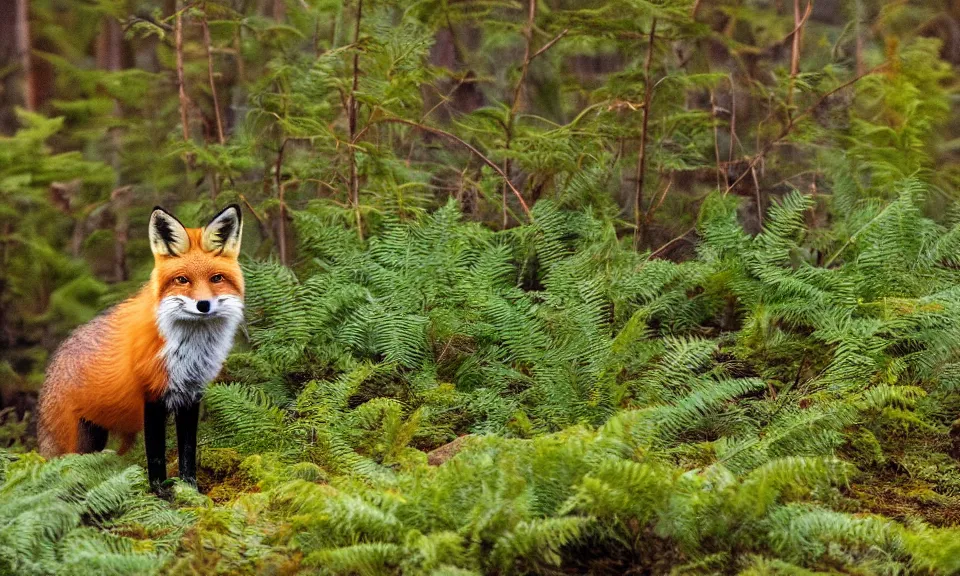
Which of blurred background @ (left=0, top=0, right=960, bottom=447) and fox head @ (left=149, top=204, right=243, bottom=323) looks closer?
fox head @ (left=149, top=204, right=243, bottom=323)

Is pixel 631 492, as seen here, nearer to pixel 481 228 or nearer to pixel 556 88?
pixel 481 228

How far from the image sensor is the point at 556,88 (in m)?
8.91

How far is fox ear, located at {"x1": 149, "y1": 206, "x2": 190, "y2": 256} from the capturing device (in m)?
4.88

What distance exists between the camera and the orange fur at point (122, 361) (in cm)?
490

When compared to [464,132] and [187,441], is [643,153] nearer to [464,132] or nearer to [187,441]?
[464,132]

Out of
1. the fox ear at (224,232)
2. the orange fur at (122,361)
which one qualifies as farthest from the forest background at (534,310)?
the fox ear at (224,232)

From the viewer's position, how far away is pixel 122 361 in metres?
5.10

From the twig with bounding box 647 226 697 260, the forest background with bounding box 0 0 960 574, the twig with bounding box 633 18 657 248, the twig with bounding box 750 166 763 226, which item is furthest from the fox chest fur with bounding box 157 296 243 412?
the twig with bounding box 750 166 763 226

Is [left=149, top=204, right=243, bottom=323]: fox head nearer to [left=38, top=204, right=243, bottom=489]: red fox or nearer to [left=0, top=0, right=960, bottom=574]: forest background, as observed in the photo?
[left=38, top=204, right=243, bottom=489]: red fox

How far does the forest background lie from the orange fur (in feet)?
1.61

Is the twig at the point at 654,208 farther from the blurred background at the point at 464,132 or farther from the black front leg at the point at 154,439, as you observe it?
the black front leg at the point at 154,439

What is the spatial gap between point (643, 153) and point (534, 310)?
1.77 meters

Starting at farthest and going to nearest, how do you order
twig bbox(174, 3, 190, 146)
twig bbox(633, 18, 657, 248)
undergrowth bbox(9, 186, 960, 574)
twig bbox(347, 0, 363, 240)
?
1. twig bbox(174, 3, 190, 146)
2. twig bbox(633, 18, 657, 248)
3. twig bbox(347, 0, 363, 240)
4. undergrowth bbox(9, 186, 960, 574)

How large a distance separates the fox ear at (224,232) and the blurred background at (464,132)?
1678 millimetres
